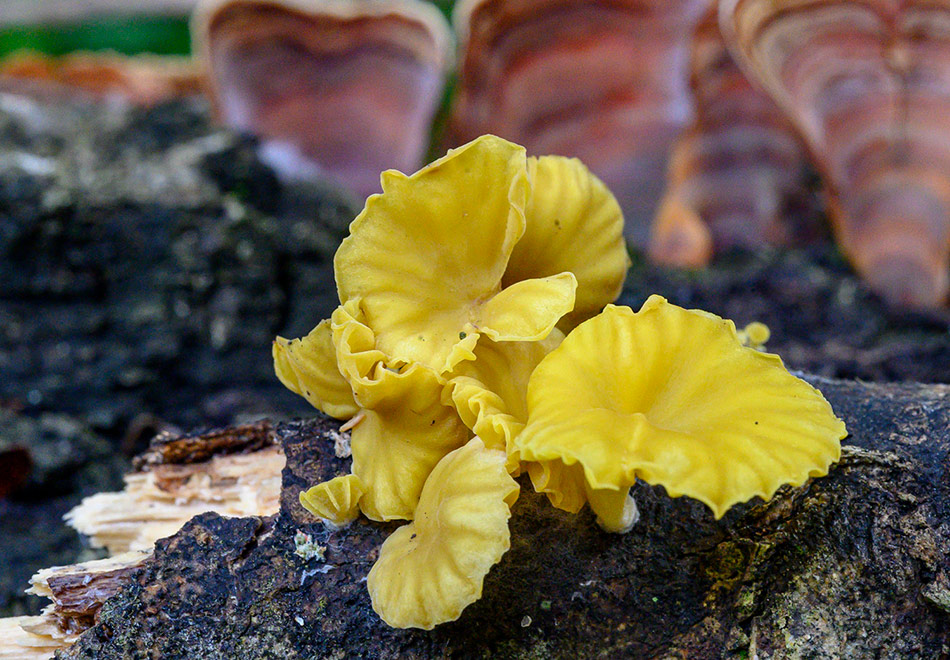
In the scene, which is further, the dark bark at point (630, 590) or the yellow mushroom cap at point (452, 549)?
the dark bark at point (630, 590)

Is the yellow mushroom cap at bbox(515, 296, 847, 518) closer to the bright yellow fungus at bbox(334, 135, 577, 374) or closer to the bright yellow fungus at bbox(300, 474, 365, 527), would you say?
the bright yellow fungus at bbox(334, 135, 577, 374)

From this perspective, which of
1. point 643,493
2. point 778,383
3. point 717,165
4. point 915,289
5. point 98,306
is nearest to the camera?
point 778,383

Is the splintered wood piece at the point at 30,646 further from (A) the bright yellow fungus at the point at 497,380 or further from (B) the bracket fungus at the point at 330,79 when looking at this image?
(B) the bracket fungus at the point at 330,79

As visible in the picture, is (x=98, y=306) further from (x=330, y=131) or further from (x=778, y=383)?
(x=778, y=383)

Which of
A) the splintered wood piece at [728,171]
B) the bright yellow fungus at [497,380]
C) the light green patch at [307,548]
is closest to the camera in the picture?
the bright yellow fungus at [497,380]

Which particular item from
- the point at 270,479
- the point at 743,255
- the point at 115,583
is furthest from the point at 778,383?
the point at 743,255

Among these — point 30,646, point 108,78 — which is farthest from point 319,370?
point 108,78

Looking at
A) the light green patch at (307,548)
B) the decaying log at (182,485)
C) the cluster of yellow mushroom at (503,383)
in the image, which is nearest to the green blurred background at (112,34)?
the decaying log at (182,485)
